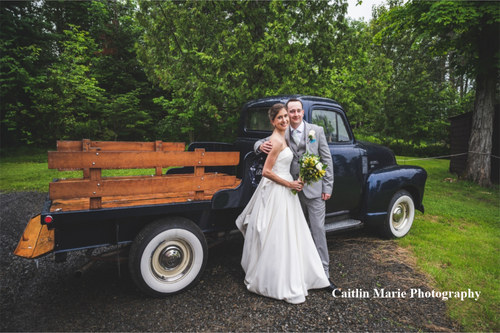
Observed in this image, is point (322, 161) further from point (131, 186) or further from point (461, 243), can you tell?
point (461, 243)

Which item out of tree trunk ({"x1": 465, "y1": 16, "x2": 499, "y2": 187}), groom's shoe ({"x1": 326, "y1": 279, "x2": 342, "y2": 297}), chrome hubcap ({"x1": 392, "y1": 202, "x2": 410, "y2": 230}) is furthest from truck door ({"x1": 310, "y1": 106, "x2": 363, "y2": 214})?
tree trunk ({"x1": 465, "y1": 16, "x2": 499, "y2": 187})

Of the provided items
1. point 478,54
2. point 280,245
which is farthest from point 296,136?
point 478,54

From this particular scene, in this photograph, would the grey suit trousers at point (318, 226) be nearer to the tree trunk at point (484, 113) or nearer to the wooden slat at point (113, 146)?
the wooden slat at point (113, 146)

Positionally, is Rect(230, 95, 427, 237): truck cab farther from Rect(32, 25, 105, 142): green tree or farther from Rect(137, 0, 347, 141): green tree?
Rect(32, 25, 105, 142): green tree

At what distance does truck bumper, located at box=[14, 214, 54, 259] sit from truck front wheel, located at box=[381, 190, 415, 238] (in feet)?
14.9

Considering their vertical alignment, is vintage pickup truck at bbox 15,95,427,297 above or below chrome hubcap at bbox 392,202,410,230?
above

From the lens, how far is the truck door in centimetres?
415

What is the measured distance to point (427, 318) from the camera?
2.86 m

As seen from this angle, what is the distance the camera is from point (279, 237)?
310cm

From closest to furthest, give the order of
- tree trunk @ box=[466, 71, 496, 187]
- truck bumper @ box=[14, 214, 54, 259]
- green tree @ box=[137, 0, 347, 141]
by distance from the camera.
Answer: truck bumper @ box=[14, 214, 54, 259] < green tree @ box=[137, 0, 347, 141] < tree trunk @ box=[466, 71, 496, 187]

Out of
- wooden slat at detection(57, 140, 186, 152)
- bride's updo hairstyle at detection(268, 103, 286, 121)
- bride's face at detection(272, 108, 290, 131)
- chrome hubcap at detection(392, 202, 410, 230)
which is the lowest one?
chrome hubcap at detection(392, 202, 410, 230)

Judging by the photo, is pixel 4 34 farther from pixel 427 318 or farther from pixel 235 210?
pixel 427 318

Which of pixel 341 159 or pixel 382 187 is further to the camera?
pixel 382 187

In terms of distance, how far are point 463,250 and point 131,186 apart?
4897mm
